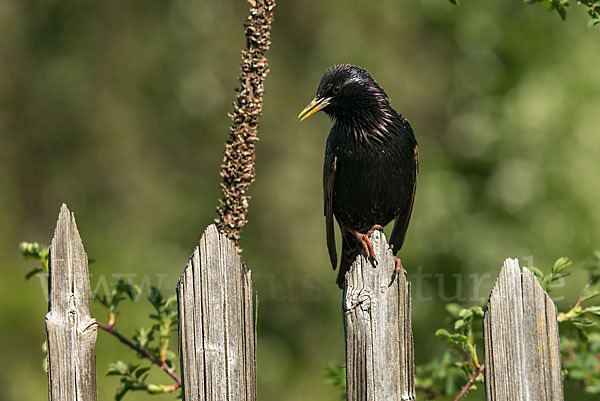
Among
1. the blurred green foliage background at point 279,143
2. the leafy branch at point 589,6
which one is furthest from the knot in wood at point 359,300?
the blurred green foliage background at point 279,143

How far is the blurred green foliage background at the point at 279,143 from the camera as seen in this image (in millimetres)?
6816

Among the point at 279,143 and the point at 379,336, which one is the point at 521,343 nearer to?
the point at 379,336

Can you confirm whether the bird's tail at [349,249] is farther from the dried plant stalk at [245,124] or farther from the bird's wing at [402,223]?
the dried plant stalk at [245,124]

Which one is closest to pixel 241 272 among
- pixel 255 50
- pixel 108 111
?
pixel 255 50

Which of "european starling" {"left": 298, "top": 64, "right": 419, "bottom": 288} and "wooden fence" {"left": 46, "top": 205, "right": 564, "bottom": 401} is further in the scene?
"european starling" {"left": 298, "top": 64, "right": 419, "bottom": 288}

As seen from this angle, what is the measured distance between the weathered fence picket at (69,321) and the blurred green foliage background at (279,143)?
4681 millimetres

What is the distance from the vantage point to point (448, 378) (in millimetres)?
3094

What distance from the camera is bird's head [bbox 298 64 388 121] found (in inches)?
135

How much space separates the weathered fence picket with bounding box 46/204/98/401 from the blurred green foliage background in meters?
4.68

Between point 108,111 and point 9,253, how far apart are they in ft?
6.07

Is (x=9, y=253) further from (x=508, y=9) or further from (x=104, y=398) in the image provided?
(x=508, y=9)

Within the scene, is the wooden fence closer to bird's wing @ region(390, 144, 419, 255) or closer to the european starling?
the european starling

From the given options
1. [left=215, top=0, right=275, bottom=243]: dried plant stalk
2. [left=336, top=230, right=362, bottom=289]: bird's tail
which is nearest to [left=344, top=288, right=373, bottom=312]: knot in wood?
[left=215, top=0, right=275, bottom=243]: dried plant stalk

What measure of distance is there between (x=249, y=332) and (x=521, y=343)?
80 centimetres
